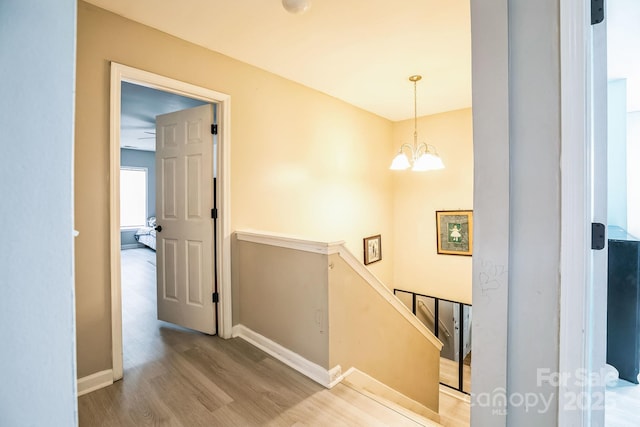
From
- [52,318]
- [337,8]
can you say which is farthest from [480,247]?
[337,8]

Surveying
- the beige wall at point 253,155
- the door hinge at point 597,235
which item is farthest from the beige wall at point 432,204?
the door hinge at point 597,235

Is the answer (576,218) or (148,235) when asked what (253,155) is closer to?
(576,218)

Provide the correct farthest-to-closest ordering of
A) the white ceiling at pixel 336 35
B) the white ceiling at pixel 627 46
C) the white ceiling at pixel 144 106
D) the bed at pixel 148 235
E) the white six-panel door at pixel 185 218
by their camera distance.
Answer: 1. the bed at pixel 148 235
2. the white ceiling at pixel 144 106
3. the white six-panel door at pixel 185 218
4. the white ceiling at pixel 336 35
5. the white ceiling at pixel 627 46

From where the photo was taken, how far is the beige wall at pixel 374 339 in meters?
2.04

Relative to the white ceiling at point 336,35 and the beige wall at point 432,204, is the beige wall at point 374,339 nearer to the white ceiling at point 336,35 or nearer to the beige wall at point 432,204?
the beige wall at point 432,204

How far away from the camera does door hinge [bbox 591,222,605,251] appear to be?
0.89 metres

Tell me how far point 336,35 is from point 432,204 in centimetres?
303

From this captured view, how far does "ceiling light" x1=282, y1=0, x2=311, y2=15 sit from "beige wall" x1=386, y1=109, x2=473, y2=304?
10.2 ft

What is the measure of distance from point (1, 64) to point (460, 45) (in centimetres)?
293

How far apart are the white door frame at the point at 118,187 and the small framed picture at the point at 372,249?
7.58 ft

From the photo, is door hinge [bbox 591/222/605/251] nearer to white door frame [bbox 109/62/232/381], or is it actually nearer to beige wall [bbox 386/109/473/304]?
white door frame [bbox 109/62/232/381]

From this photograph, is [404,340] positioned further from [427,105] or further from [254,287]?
[427,105]

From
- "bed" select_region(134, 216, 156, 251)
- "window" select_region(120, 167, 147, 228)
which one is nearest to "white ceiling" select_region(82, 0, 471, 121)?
"bed" select_region(134, 216, 156, 251)

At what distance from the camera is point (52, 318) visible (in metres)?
0.45
